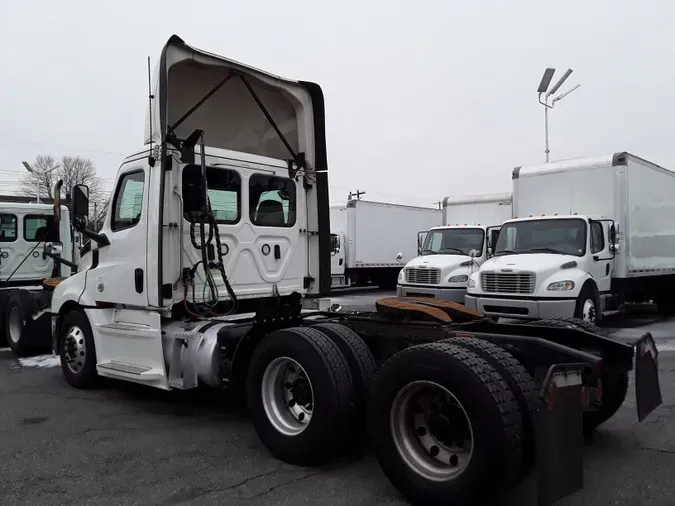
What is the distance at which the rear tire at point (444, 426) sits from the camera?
332 centimetres

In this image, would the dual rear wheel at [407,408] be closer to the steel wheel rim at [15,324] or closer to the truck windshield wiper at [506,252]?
the steel wheel rim at [15,324]

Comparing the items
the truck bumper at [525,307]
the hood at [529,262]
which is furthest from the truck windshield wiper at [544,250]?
the truck bumper at [525,307]

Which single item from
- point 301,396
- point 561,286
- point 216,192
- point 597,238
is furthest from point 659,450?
point 597,238

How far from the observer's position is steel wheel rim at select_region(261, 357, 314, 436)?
4.65 meters

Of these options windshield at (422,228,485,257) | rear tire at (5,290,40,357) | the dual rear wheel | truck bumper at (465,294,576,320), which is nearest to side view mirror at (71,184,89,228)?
the dual rear wheel

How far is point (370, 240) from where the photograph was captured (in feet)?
78.3

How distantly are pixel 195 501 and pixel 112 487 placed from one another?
0.68m

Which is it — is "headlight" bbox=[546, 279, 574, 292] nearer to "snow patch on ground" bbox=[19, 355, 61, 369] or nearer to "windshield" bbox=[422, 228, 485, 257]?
"windshield" bbox=[422, 228, 485, 257]

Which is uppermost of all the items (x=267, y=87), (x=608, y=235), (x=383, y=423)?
(x=267, y=87)

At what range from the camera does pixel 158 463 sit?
4609 mm

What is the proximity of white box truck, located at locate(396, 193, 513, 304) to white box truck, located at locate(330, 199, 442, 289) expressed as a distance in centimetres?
549

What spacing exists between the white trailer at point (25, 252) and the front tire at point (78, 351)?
8.73 feet

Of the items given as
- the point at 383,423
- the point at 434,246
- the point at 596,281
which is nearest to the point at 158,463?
the point at 383,423

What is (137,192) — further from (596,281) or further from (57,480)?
(596,281)
